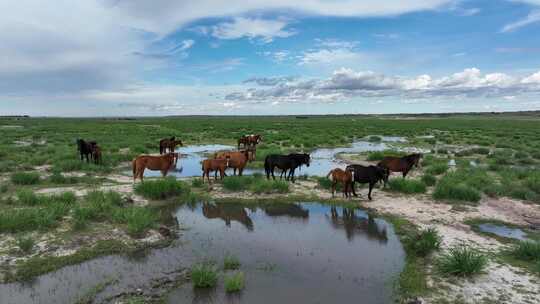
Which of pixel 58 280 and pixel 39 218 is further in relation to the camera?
pixel 39 218

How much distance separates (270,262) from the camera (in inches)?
248

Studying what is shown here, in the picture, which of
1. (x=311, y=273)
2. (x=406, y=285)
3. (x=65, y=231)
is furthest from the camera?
(x=65, y=231)

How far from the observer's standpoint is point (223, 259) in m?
6.40

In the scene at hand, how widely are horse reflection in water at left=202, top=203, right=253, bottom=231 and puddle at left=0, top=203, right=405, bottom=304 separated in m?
0.03

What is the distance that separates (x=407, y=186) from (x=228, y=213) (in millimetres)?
6446

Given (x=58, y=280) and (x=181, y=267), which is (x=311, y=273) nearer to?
(x=181, y=267)

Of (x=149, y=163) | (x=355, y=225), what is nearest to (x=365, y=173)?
(x=355, y=225)

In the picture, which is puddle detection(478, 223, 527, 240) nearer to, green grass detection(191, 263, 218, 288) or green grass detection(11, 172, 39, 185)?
green grass detection(191, 263, 218, 288)

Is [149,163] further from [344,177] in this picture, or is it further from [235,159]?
[344,177]

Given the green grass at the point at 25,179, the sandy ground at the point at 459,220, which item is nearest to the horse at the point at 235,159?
the sandy ground at the point at 459,220

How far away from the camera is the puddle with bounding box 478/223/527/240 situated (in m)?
7.83

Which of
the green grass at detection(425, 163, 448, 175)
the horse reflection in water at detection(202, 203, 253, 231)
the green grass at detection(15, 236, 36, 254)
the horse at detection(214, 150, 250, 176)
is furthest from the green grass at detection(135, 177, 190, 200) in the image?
the green grass at detection(425, 163, 448, 175)

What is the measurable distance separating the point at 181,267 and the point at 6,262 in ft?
10.4

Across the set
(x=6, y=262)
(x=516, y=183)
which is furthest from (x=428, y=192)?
(x=6, y=262)
